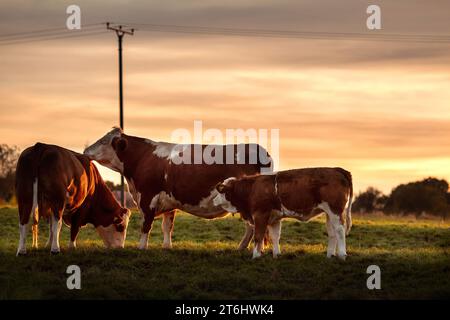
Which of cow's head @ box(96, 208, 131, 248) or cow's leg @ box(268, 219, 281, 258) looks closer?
cow's leg @ box(268, 219, 281, 258)

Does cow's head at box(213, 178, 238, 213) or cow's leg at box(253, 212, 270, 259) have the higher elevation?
cow's head at box(213, 178, 238, 213)

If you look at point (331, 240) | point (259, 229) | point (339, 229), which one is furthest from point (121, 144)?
point (339, 229)

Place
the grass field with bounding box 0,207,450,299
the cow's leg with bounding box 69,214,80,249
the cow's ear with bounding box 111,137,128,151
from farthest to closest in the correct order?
the cow's ear with bounding box 111,137,128,151 → the cow's leg with bounding box 69,214,80,249 → the grass field with bounding box 0,207,450,299

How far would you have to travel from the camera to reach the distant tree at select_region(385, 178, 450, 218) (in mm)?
62969

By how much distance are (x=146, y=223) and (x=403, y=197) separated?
1899 inches

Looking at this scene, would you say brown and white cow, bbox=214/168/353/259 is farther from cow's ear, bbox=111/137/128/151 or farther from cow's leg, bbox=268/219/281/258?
cow's ear, bbox=111/137/128/151

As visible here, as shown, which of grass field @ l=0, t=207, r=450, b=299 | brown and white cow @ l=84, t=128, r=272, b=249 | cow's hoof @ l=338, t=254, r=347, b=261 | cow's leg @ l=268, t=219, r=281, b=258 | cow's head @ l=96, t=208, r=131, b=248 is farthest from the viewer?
cow's head @ l=96, t=208, r=131, b=248

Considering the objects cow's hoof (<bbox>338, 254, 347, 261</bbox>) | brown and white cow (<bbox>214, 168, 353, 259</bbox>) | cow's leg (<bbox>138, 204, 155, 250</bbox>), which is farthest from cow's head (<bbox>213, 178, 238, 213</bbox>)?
cow's hoof (<bbox>338, 254, 347, 261</bbox>)

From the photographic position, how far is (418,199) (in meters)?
64.3

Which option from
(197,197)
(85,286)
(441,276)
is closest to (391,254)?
(441,276)

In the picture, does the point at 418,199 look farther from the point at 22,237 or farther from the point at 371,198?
the point at 22,237

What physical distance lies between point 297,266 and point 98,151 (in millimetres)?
6905

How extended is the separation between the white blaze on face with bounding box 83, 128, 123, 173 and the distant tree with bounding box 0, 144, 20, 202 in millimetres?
32416
